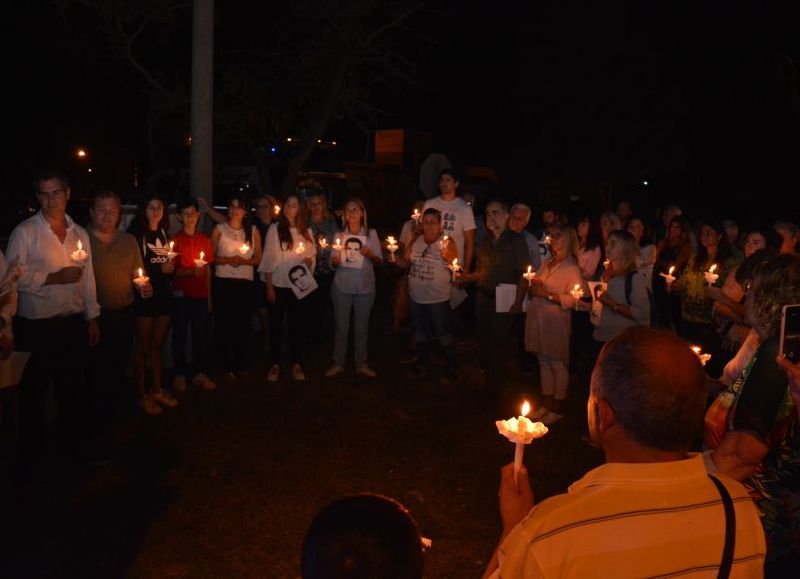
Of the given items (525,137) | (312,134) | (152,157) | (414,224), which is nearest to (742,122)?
(525,137)

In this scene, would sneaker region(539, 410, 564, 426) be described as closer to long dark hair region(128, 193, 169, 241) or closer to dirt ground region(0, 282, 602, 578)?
dirt ground region(0, 282, 602, 578)

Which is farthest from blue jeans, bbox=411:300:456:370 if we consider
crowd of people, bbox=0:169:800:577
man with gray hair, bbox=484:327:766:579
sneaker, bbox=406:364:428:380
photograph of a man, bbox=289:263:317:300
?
man with gray hair, bbox=484:327:766:579

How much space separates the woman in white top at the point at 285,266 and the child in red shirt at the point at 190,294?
0.71m

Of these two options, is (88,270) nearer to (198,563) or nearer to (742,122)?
(198,563)

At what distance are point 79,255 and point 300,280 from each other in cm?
283

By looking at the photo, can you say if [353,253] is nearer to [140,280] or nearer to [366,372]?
[366,372]

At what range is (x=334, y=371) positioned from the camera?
323 inches

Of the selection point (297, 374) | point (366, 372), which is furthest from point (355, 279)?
point (297, 374)

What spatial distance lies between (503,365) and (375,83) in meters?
13.2

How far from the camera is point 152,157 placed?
56.9 feet

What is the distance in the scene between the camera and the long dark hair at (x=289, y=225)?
7909 millimetres

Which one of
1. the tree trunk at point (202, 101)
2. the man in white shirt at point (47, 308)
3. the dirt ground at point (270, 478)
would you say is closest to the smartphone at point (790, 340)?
the dirt ground at point (270, 478)

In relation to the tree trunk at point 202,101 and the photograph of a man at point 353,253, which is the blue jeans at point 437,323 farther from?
the tree trunk at point 202,101

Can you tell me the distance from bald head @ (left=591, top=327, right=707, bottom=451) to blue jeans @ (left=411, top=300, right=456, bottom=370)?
6075 mm
